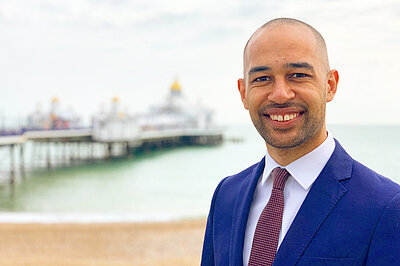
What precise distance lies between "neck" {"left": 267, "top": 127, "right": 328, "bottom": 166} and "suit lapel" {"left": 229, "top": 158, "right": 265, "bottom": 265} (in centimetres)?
16

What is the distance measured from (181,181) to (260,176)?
36.8 meters

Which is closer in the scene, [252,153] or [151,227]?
[151,227]

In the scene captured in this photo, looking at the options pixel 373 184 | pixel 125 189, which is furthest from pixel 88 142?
pixel 373 184

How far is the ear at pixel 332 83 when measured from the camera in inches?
60.1

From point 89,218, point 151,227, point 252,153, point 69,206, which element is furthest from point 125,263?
point 252,153

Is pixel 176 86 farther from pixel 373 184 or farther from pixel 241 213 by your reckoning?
pixel 373 184

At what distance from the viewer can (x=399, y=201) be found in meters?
1.30

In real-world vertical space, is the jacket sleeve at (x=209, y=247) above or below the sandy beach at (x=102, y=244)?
above

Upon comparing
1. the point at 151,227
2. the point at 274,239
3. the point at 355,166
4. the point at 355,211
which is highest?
the point at 355,166

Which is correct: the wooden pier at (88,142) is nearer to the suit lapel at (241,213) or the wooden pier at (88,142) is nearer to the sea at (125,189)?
the sea at (125,189)

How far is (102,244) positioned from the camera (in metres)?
10.9

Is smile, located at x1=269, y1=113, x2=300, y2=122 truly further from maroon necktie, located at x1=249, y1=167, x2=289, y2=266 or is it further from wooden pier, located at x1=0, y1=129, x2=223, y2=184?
wooden pier, located at x1=0, y1=129, x2=223, y2=184

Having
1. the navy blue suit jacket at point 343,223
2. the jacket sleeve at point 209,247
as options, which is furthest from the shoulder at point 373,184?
the jacket sleeve at point 209,247

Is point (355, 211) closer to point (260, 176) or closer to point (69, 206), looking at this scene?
point (260, 176)
